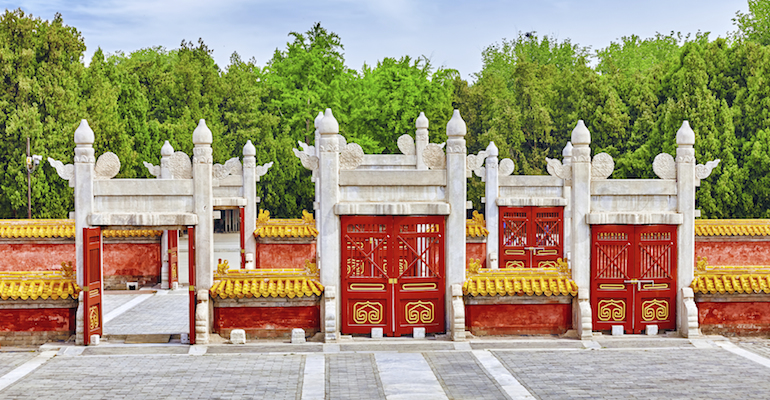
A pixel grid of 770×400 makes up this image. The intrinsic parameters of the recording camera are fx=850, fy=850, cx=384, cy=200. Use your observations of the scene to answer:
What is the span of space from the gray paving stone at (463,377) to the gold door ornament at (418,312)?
54.2 inches

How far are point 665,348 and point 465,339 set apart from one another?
3.45m

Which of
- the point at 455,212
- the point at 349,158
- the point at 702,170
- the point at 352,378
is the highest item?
the point at 349,158

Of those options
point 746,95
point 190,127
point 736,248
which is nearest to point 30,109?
point 190,127

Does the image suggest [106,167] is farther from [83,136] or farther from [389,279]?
[389,279]

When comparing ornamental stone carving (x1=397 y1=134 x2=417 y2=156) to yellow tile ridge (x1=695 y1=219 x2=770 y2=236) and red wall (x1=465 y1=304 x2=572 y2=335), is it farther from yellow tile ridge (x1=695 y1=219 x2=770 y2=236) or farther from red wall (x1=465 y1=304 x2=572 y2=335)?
red wall (x1=465 y1=304 x2=572 y2=335)

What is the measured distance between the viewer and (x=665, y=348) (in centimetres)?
1470

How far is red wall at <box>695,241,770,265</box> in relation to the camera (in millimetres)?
24016

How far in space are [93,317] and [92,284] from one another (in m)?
0.61

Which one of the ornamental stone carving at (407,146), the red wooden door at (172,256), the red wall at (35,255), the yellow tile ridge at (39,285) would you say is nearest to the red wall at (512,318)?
the yellow tile ridge at (39,285)

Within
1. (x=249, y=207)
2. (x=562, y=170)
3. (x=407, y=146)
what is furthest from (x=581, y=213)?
(x=249, y=207)

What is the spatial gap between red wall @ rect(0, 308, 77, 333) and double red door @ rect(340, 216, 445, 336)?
4879 mm

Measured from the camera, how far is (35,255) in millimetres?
23062

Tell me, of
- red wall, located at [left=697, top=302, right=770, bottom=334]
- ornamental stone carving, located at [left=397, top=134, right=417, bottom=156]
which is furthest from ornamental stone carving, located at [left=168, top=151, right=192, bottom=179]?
red wall, located at [left=697, top=302, right=770, bottom=334]

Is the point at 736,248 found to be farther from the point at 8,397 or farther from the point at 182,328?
the point at 8,397
